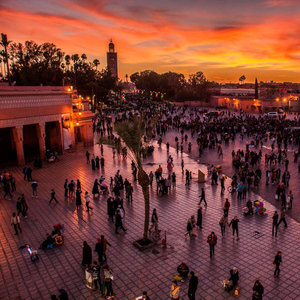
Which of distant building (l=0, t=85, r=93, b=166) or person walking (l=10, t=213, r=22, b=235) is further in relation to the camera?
distant building (l=0, t=85, r=93, b=166)

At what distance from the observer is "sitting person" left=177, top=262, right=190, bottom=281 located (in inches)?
359

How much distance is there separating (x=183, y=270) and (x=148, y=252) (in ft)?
7.39

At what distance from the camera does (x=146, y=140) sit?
11.1m

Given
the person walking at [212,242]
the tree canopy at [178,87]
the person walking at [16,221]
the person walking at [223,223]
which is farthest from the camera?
the tree canopy at [178,87]

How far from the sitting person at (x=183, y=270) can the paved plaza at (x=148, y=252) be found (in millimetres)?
290

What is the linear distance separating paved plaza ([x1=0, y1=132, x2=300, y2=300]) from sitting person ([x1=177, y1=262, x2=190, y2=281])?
29cm

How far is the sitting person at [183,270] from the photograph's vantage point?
9.12 m

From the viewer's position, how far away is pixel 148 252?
440 inches

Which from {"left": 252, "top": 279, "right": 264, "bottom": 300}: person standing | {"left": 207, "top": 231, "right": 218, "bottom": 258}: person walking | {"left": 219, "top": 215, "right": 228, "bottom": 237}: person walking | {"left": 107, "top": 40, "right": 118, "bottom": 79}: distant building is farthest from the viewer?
{"left": 107, "top": 40, "right": 118, "bottom": 79}: distant building

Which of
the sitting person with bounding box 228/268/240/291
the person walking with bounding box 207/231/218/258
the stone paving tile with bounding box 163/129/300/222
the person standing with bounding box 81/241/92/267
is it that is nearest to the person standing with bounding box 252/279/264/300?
the sitting person with bounding box 228/268/240/291

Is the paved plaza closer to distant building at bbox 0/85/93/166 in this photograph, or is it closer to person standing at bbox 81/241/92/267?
person standing at bbox 81/241/92/267

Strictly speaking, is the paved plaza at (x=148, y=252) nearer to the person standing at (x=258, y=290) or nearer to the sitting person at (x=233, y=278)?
the sitting person at (x=233, y=278)

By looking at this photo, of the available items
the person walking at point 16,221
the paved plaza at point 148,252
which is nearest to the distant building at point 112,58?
the paved plaza at point 148,252

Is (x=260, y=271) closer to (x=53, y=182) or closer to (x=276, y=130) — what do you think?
(x=53, y=182)
